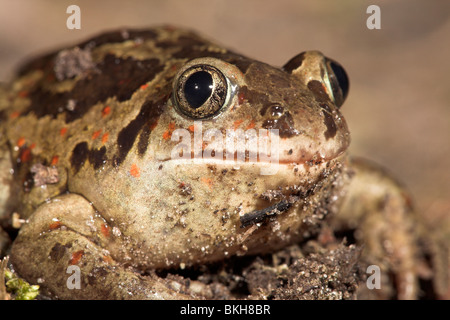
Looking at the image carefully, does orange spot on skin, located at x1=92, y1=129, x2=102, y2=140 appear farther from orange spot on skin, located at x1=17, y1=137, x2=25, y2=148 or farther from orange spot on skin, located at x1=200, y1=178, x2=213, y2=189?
orange spot on skin, located at x1=200, y1=178, x2=213, y2=189

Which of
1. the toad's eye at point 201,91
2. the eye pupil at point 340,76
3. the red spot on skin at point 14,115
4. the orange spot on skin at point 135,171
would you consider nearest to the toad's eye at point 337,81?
the eye pupil at point 340,76

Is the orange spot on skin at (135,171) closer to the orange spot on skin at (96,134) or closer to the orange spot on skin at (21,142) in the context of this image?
the orange spot on skin at (96,134)

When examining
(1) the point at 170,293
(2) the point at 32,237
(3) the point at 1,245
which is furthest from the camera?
(3) the point at 1,245

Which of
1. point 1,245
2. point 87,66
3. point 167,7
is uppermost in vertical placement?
point 167,7

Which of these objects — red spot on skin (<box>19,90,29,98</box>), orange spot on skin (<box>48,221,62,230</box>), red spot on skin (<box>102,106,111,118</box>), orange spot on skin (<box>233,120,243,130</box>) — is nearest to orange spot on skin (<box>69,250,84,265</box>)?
orange spot on skin (<box>48,221,62,230</box>)

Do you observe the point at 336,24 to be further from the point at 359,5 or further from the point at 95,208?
the point at 95,208
